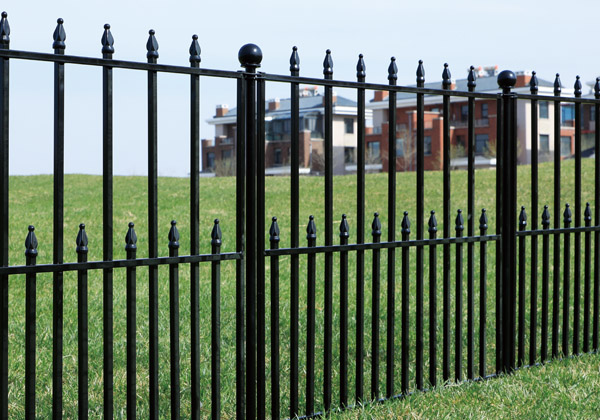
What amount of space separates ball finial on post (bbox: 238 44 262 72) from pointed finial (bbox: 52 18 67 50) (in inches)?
36.9

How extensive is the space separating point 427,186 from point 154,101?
14218 mm

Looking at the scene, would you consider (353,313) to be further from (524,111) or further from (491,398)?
(524,111)

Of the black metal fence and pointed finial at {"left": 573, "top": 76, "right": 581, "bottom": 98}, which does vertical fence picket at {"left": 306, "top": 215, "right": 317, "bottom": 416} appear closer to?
the black metal fence

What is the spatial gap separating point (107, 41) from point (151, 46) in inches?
8.9

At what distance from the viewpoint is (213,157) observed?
6781cm

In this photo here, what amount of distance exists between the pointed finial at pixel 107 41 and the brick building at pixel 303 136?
53721mm

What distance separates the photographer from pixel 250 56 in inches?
154

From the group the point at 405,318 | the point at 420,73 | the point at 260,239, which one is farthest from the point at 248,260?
the point at 420,73

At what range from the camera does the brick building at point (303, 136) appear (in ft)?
197

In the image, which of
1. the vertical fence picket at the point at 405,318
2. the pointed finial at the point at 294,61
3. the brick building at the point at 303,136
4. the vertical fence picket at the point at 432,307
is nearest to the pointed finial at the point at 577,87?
the vertical fence picket at the point at 432,307

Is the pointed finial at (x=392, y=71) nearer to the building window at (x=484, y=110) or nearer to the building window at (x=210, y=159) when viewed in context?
the building window at (x=484, y=110)

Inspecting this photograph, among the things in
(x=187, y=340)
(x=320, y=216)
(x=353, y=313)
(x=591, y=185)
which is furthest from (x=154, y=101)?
(x=591, y=185)

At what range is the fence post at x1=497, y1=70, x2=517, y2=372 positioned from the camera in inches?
205

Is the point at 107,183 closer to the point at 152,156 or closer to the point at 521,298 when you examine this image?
the point at 152,156
